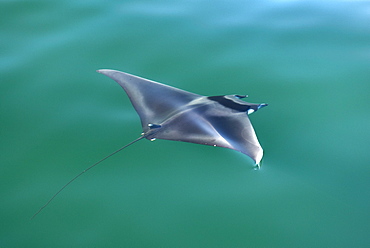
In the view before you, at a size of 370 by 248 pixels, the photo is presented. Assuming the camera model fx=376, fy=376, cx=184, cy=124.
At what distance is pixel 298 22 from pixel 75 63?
3.26 metres

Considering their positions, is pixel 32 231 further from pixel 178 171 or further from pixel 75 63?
pixel 75 63

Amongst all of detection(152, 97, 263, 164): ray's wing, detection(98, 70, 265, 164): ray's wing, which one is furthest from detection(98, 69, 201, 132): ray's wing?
detection(152, 97, 263, 164): ray's wing

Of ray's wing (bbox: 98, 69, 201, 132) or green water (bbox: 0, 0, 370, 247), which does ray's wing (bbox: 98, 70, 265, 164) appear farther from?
green water (bbox: 0, 0, 370, 247)

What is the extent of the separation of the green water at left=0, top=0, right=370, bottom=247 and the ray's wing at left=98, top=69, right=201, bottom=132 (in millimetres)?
165

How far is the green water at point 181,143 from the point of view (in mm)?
3045

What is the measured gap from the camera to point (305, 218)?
3078 millimetres

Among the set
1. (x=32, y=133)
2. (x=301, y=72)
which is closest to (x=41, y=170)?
(x=32, y=133)

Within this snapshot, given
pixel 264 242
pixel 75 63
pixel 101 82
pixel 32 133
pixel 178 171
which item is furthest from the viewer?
pixel 75 63

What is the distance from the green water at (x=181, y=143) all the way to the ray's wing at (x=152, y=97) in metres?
0.16

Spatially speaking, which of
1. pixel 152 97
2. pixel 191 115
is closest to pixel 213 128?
pixel 191 115

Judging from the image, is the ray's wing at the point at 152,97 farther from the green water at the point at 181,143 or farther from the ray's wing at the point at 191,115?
the green water at the point at 181,143

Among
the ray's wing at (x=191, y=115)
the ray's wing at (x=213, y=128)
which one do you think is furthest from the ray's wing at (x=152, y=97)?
the ray's wing at (x=213, y=128)

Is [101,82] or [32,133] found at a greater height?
[101,82]

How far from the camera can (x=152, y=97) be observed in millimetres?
4027
